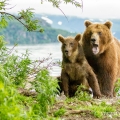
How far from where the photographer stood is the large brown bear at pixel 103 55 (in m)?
8.88

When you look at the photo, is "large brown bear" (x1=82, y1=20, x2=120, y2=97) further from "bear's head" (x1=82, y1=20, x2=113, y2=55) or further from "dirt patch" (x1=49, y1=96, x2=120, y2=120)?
"dirt patch" (x1=49, y1=96, x2=120, y2=120)

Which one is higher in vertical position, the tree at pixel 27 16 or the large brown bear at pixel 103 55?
the tree at pixel 27 16

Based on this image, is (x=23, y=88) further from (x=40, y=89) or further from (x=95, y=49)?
(x=95, y=49)

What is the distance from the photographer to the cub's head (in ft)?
26.2

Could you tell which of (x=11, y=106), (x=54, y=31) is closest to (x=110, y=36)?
(x=11, y=106)

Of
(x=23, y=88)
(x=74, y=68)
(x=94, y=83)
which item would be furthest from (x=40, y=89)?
(x=94, y=83)

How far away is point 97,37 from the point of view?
873cm

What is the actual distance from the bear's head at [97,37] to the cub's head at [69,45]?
492 mm

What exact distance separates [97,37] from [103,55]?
1.83 ft

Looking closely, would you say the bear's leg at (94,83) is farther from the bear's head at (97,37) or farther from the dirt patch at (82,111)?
the dirt patch at (82,111)

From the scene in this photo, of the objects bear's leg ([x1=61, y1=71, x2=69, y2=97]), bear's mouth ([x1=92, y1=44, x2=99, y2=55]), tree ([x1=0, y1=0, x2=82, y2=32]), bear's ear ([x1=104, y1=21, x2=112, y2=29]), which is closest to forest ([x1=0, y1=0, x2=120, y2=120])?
tree ([x1=0, y1=0, x2=82, y2=32])

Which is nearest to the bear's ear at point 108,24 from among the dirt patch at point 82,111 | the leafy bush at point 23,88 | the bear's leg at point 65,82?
the bear's leg at point 65,82

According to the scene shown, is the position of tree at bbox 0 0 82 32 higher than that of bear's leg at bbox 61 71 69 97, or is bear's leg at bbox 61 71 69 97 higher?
tree at bbox 0 0 82 32

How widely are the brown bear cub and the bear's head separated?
0.51 meters
